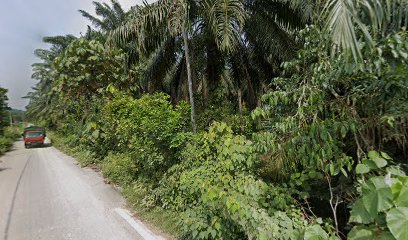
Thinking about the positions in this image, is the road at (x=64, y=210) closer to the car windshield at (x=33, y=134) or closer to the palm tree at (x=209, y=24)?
the palm tree at (x=209, y=24)

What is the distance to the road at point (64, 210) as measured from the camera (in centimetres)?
395

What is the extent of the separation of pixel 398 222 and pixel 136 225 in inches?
141

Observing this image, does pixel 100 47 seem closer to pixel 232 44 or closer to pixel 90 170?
pixel 90 170

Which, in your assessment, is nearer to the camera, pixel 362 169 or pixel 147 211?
pixel 362 169

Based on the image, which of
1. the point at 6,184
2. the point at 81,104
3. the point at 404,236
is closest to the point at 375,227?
the point at 404,236

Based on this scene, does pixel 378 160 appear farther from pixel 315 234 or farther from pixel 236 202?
pixel 236 202

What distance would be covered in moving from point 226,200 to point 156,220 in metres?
2.02

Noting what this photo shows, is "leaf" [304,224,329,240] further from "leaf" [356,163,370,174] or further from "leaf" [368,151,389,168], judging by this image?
"leaf" [368,151,389,168]

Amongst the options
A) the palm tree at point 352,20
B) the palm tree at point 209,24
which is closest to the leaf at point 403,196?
the palm tree at point 352,20

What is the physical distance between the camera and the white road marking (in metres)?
3.71

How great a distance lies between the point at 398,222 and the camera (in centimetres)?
193

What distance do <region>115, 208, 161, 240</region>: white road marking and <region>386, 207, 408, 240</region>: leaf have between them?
2.98m

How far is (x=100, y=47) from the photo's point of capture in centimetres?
1012

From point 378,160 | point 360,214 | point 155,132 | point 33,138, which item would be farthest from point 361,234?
point 33,138
